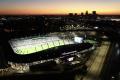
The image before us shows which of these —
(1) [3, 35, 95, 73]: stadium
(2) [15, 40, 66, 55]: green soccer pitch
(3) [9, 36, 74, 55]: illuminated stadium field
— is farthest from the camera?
(3) [9, 36, 74, 55]: illuminated stadium field

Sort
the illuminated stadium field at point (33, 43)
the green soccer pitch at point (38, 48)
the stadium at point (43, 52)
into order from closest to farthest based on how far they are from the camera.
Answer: the stadium at point (43, 52), the green soccer pitch at point (38, 48), the illuminated stadium field at point (33, 43)

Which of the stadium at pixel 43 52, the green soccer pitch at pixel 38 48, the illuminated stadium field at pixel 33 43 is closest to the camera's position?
the stadium at pixel 43 52

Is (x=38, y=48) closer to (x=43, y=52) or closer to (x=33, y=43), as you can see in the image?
(x=33, y=43)

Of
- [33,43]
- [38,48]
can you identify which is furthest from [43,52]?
[33,43]

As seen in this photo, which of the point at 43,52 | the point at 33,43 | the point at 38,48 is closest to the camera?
the point at 43,52

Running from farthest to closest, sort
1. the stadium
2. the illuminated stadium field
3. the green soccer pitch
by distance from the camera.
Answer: the illuminated stadium field → the green soccer pitch → the stadium

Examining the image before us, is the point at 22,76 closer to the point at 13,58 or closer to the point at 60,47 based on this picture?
the point at 13,58

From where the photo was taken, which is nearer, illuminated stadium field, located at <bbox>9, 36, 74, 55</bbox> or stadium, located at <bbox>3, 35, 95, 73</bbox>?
stadium, located at <bbox>3, 35, 95, 73</bbox>

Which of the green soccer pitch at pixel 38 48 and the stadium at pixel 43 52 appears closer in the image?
the stadium at pixel 43 52
